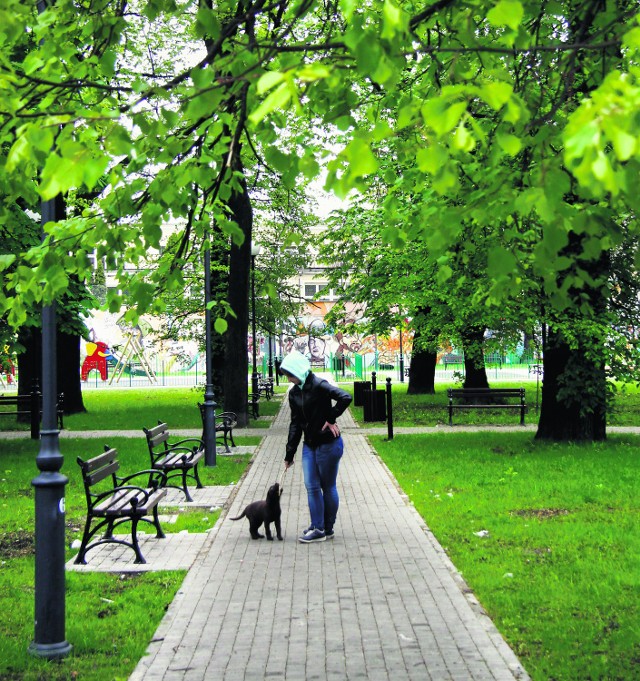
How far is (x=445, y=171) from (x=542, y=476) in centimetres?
996

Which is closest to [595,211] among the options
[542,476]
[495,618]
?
Result: [495,618]

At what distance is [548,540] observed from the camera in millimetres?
8625

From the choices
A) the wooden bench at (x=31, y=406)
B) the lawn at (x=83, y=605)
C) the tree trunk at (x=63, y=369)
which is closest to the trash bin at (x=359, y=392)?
the tree trunk at (x=63, y=369)

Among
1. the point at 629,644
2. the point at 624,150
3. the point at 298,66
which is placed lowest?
the point at 629,644

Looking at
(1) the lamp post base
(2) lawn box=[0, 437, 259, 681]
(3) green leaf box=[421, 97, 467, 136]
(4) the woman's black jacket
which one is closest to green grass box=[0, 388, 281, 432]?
(2) lawn box=[0, 437, 259, 681]

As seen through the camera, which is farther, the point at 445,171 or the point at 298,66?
the point at 445,171

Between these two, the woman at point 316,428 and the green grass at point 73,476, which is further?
the green grass at point 73,476

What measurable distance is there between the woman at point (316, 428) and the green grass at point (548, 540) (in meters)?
1.28

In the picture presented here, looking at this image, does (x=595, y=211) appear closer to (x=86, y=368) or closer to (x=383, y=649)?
(x=383, y=649)

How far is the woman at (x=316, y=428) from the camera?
848 cm

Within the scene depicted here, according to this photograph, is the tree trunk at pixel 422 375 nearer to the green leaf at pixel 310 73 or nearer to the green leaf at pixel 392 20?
the green leaf at pixel 392 20

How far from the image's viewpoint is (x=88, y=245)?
197 inches

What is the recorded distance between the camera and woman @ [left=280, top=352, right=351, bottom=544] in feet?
27.8

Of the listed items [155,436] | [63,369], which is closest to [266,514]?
[155,436]
